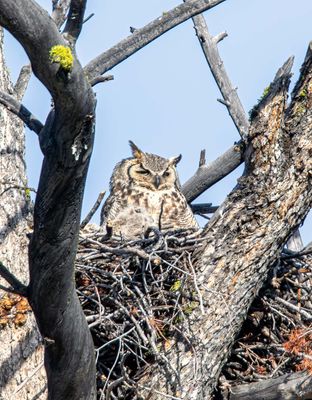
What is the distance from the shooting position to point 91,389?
3201mm

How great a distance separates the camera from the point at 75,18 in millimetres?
2709

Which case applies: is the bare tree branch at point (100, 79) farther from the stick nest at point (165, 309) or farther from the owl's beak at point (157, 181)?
the owl's beak at point (157, 181)

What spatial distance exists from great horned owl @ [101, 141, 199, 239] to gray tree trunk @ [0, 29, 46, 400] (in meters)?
1.07

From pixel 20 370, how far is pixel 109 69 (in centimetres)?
137

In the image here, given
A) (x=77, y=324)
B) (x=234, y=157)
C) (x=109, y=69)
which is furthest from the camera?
(x=234, y=157)

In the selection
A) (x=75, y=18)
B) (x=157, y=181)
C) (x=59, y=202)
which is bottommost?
(x=157, y=181)

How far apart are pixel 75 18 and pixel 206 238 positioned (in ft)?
5.87

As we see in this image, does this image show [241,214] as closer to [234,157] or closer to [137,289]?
[137,289]

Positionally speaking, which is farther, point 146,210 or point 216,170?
point 146,210

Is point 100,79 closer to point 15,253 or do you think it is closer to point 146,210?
point 15,253

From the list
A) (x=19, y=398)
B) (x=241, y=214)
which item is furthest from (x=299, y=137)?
(x=19, y=398)

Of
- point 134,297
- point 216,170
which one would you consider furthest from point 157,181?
point 134,297

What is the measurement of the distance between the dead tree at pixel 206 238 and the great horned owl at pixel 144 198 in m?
1.27

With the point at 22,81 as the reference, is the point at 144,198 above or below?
below
